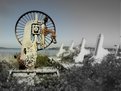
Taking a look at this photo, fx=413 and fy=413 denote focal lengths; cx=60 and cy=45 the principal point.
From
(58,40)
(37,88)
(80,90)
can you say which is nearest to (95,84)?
(80,90)

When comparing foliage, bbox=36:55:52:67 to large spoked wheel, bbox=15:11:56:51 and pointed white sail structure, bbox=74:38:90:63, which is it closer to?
large spoked wheel, bbox=15:11:56:51

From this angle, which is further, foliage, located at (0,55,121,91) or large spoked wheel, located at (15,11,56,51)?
Answer: large spoked wheel, located at (15,11,56,51)

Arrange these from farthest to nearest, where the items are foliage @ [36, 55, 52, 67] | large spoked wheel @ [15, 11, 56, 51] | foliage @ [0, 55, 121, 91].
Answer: foliage @ [36, 55, 52, 67]
large spoked wheel @ [15, 11, 56, 51]
foliage @ [0, 55, 121, 91]

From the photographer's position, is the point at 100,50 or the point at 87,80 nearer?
the point at 87,80

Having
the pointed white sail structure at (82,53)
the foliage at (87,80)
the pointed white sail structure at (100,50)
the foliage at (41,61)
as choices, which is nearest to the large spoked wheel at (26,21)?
the foliage at (41,61)

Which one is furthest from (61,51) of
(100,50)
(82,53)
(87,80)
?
(87,80)

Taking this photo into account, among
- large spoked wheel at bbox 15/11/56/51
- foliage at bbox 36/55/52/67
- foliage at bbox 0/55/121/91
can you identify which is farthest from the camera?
foliage at bbox 36/55/52/67

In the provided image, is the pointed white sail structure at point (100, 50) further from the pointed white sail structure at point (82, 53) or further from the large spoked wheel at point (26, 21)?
the large spoked wheel at point (26, 21)

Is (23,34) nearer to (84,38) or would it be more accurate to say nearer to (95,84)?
(84,38)

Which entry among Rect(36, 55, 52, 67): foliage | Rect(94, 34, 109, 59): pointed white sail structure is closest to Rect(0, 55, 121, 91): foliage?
Rect(94, 34, 109, 59): pointed white sail structure

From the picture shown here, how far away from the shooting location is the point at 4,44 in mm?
4574

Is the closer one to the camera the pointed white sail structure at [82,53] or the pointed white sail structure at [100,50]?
the pointed white sail structure at [100,50]

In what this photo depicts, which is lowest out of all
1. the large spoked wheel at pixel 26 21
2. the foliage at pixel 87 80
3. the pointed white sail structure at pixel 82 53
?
the foliage at pixel 87 80

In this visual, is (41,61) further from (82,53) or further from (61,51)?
(82,53)
